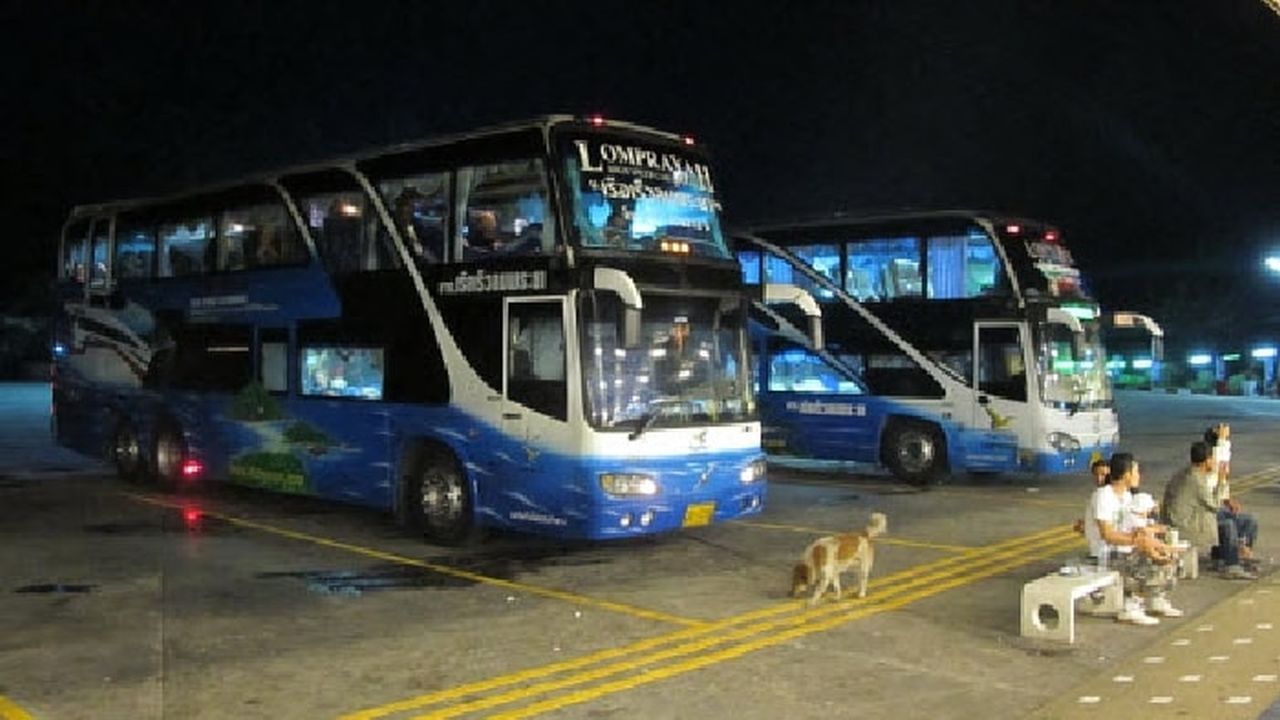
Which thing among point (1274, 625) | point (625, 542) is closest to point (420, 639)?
point (625, 542)

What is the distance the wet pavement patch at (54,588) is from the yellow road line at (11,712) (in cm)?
312

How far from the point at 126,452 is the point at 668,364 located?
9829 mm

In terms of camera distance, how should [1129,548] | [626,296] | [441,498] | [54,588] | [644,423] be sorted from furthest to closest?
[441,498], [644,423], [626,296], [54,588], [1129,548]

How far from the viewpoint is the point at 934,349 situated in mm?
16891

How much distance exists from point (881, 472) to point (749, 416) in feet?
28.9

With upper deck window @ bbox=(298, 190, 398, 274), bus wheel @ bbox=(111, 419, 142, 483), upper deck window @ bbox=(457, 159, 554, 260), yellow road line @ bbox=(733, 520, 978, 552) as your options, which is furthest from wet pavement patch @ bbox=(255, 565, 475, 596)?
bus wheel @ bbox=(111, 419, 142, 483)

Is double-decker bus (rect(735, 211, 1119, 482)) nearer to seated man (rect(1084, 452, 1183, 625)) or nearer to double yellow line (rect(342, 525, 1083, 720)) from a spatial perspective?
double yellow line (rect(342, 525, 1083, 720))

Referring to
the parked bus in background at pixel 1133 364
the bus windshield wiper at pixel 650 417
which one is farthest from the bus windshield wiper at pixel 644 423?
the parked bus in background at pixel 1133 364

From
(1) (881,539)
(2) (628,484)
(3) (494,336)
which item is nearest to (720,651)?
(2) (628,484)

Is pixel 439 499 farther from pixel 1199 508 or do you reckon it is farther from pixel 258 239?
pixel 1199 508

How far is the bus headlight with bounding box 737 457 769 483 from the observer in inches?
437

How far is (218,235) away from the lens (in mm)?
15055

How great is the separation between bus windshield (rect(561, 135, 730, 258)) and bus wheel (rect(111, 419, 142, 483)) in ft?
29.9

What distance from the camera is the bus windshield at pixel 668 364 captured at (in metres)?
10.2
